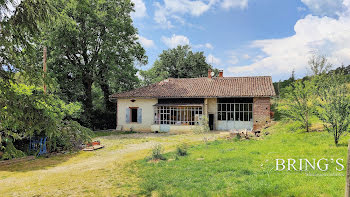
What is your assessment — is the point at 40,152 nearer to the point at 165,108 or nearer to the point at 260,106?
the point at 165,108

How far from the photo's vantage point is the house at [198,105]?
771 inches

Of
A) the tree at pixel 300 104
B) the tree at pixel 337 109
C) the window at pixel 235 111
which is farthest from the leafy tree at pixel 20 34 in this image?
the window at pixel 235 111

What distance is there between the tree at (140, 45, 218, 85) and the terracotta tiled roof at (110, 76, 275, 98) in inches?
561

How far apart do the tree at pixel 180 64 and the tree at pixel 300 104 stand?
26.4 meters

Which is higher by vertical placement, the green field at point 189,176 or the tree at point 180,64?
the tree at point 180,64

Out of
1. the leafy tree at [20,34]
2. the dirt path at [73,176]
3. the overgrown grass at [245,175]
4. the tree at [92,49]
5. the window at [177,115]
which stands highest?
the tree at [92,49]

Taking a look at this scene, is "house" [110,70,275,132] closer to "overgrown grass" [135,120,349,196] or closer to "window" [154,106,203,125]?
"window" [154,106,203,125]

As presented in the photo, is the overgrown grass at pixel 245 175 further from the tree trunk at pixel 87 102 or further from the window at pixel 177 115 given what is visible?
the tree trunk at pixel 87 102

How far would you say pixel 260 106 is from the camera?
1931 centimetres

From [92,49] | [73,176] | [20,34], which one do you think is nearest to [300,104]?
[73,176]

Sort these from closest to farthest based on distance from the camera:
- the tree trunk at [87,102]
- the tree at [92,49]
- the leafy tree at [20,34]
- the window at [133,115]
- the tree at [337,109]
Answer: the leafy tree at [20,34] < the tree at [337,109] < the tree at [92,49] < the window at [133,115] < the tree trunk at [87,102]

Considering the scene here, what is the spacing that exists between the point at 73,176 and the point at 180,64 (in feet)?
104

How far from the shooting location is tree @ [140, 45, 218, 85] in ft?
126

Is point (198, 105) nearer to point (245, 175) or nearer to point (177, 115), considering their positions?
point (177, 115)
